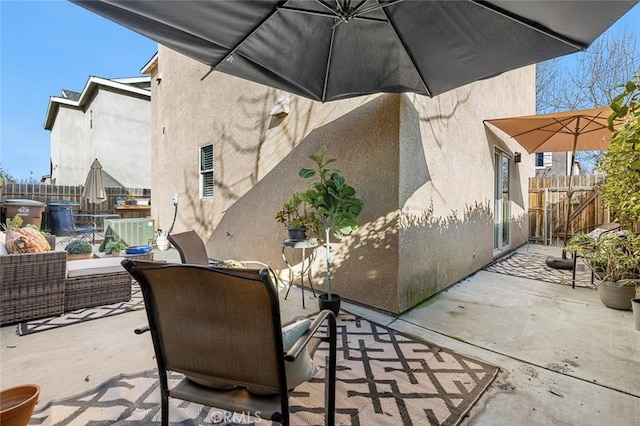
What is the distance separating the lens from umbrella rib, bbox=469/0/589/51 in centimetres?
202

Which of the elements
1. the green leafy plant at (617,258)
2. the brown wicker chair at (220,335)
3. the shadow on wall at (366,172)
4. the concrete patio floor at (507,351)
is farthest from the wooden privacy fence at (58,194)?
the green leafy plant at (617,258)

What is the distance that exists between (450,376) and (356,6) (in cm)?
290

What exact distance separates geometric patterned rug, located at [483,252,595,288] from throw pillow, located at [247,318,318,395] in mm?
4934

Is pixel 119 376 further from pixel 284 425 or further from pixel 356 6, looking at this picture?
pixel 356 6

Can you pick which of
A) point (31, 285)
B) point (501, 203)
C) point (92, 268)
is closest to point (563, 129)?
point (501, 203)

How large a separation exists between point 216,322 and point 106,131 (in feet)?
50.7

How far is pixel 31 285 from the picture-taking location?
3.12m

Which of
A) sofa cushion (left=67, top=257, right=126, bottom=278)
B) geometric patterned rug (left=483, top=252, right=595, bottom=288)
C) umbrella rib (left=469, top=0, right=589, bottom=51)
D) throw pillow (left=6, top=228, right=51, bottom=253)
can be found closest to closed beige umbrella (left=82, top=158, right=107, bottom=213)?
sofa cushion (left=67, top=257, right=126, bottom=278)

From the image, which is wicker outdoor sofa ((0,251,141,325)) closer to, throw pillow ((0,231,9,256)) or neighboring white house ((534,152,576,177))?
throw pillow ((0,231,9,256))

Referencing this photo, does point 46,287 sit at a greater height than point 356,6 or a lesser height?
lesser

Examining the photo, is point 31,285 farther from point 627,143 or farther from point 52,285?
point 627,143

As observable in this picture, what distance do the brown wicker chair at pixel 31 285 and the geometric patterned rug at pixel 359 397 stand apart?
1853 mm

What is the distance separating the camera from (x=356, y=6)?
2.31 meters

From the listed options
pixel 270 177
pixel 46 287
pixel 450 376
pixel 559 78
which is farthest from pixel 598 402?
pixel 559 78
